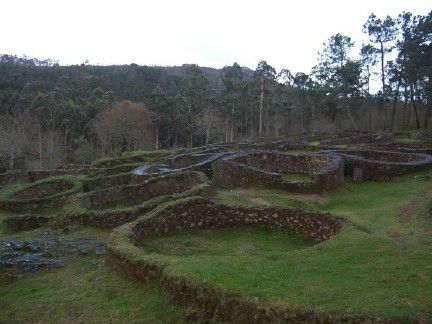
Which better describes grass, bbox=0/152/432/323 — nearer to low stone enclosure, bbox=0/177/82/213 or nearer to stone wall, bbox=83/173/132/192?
low stone enclosure, bbox=0/177/82/213

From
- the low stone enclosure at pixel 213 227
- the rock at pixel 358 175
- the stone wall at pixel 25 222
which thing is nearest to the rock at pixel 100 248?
the low stone enclosure at pixel 213 227

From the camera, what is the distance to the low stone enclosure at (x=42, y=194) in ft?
87.7

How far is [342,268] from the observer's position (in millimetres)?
9953

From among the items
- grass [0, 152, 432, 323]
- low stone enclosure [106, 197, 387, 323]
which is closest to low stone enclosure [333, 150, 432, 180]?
grass [0, 152, 432, 323]

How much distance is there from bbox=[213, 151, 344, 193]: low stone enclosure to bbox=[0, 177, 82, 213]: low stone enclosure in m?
9.33

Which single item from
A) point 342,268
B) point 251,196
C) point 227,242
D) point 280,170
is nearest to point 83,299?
point 227,242

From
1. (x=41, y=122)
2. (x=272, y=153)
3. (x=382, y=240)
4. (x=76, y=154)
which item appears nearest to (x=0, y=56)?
(x=41, y=122)

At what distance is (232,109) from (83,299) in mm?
70309

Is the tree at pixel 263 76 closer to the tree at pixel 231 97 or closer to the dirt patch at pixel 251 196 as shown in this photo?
the tree at pixel 231 97

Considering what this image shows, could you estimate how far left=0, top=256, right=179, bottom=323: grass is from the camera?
9703 mm

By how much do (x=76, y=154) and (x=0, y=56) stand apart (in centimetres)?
10638

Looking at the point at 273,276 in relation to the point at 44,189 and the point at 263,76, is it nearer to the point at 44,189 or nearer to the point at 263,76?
the point at 44,189

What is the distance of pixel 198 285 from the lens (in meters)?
9.06

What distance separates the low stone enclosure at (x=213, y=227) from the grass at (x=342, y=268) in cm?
22
